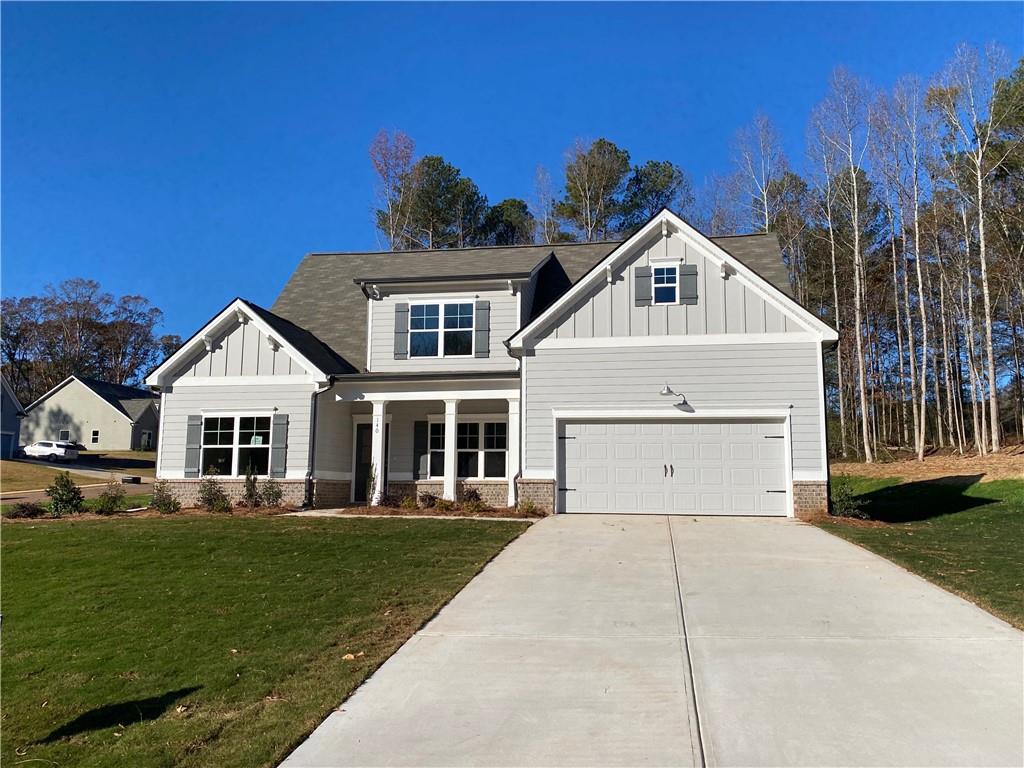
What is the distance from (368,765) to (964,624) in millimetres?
5593

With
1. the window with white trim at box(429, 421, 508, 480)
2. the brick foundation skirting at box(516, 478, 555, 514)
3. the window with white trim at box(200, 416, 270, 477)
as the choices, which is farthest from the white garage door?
the window with white trim at box(200, 416, 270, 477)

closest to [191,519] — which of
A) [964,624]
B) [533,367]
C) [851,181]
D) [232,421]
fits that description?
[232,421]

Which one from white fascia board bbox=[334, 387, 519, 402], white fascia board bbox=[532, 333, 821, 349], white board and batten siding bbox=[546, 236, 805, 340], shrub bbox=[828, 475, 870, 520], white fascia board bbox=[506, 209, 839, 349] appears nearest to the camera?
shrub bbox=[828, 475, 870, 520]

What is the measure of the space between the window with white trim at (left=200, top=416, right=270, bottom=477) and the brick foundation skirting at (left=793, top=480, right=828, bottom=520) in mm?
11827

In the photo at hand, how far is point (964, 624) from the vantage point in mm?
6672

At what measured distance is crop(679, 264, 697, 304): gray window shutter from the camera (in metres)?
15.7

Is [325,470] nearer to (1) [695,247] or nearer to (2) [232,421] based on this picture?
(2) [232,421]

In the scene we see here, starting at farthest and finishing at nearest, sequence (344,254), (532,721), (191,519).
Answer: (344,254) < (191,519) < (532,721)

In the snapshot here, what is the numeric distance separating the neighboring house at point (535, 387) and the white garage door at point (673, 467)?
30 millimetres

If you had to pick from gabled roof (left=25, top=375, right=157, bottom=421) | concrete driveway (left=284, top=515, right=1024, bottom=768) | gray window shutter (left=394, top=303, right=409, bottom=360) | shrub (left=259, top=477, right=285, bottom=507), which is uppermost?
gabled roof (left=25, top=375, right=157, bottom=421)

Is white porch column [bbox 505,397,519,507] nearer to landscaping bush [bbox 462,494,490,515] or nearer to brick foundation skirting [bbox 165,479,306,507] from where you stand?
landscaping bush [bbox 462,494,490,515]

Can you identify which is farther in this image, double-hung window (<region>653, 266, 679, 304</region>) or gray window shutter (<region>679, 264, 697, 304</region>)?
double-hung window (<region>653, 266, 679, 304</region>)

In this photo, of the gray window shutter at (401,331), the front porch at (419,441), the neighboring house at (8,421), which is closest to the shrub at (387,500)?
the front porch at (419,441)

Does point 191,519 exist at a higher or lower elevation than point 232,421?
lower
